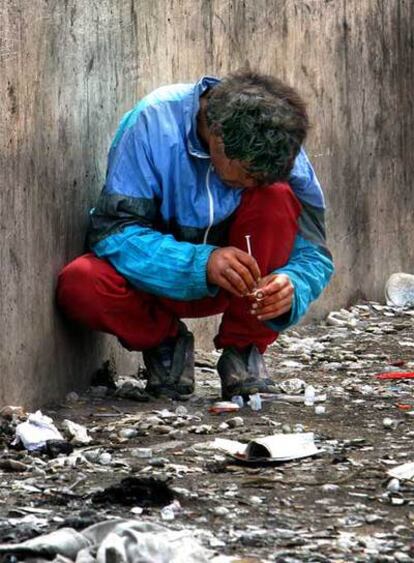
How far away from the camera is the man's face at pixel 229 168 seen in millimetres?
5664

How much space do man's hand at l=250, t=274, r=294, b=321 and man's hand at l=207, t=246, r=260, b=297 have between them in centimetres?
7

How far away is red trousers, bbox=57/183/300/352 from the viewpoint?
593cm

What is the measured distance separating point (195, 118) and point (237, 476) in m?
1.60

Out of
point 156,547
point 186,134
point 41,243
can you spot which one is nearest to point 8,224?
point 41,243

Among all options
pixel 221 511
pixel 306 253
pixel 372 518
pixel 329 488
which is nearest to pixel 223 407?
pixel 306 253

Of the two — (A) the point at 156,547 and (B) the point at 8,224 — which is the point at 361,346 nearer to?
(B) the point at 8,224

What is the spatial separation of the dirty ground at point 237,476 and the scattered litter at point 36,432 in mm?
55

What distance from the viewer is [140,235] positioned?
5852 millimetres

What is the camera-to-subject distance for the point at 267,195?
6.07 metres

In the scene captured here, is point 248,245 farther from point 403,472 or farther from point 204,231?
point 403,472

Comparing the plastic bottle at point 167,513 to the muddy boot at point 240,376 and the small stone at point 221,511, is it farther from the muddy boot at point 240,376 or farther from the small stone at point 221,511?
the muddy boot at point 240,376

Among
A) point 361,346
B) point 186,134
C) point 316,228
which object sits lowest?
point 361,346

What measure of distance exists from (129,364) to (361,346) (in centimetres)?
165

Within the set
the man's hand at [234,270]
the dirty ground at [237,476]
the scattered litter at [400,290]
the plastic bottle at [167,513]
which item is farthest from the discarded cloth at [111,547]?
the scattered litter at [400,290]
